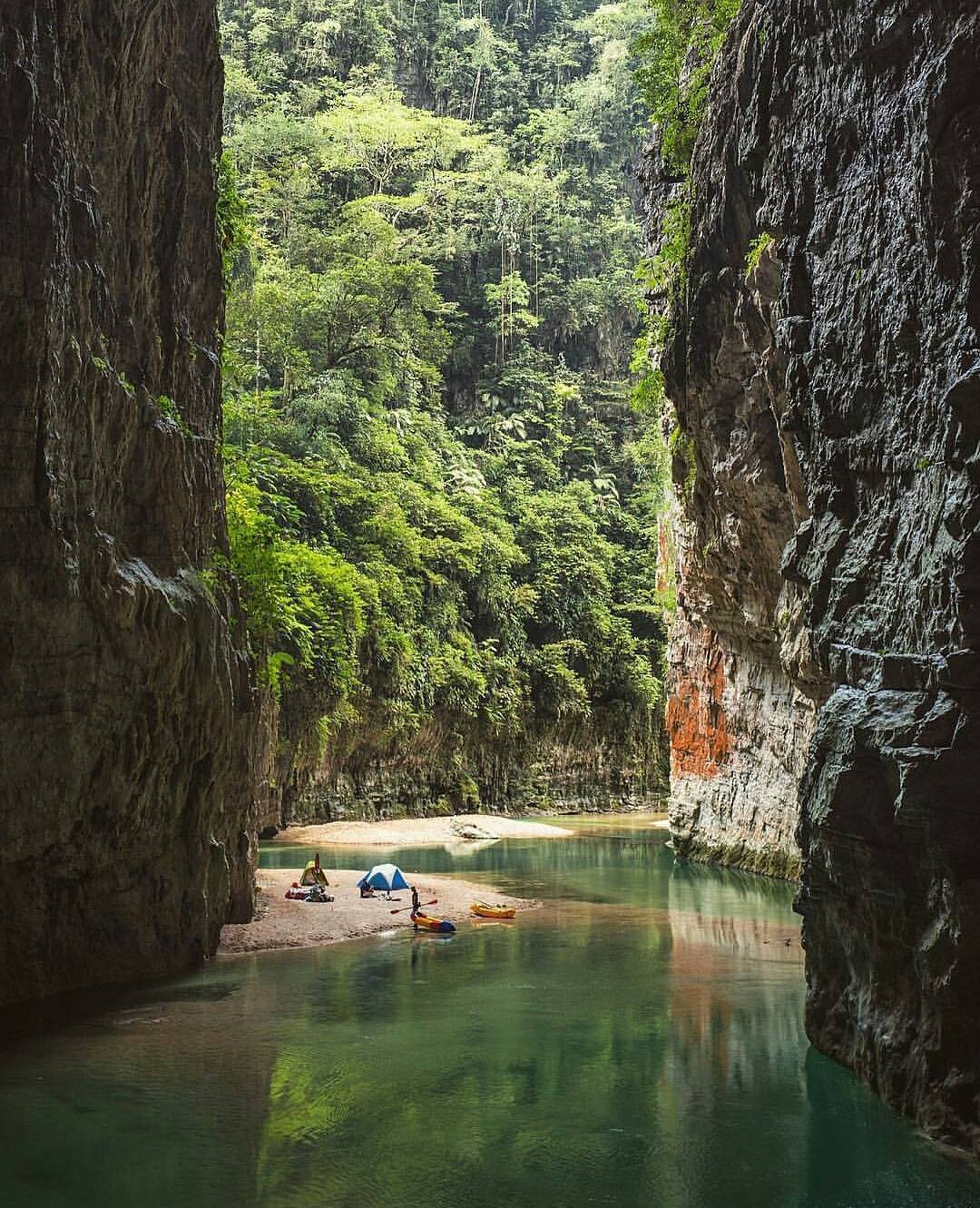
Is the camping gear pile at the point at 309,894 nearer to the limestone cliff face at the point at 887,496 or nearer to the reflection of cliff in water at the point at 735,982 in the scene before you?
the reflection of cliff in water at the point at 735,982

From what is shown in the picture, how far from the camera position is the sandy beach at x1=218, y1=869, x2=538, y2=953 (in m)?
19.4

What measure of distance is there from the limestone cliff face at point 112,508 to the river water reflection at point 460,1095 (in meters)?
1.49

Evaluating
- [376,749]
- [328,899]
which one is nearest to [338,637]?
[376,749]

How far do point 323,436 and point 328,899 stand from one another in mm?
21029

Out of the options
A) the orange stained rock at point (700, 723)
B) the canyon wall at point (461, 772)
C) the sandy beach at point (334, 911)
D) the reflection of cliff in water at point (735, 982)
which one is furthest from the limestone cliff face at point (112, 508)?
the canyon wall at point (461, 772)

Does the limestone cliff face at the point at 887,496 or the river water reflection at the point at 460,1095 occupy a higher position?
the limestone cliff face at the point at 887,496

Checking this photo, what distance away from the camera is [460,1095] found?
1192 cm

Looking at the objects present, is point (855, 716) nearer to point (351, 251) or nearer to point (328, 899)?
point (328, 899)

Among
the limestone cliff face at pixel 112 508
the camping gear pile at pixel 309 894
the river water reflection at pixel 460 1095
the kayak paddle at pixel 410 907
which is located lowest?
the kayak paddle at pixel 410 907

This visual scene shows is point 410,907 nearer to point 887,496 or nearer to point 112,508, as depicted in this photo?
point 112,508

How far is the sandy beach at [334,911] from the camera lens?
19.4m

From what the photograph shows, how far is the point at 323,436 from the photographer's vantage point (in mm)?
40312

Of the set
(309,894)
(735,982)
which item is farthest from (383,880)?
(735,982)

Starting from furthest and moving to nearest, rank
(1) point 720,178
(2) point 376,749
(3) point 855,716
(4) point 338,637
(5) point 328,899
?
(2) point 376,749
(4) point 338,637
(5) point 328,899
(1) point 720,178
(3) point 855,716
